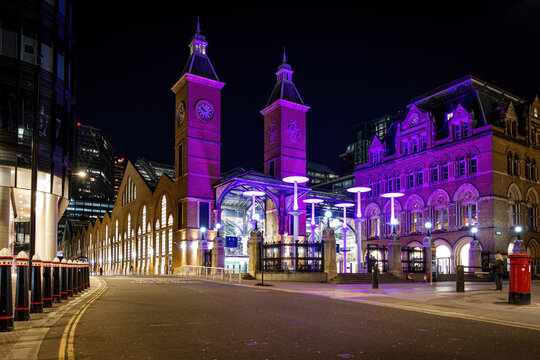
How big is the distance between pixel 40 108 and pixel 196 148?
91.1 ft

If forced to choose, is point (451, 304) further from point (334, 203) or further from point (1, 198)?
point (334, 203)

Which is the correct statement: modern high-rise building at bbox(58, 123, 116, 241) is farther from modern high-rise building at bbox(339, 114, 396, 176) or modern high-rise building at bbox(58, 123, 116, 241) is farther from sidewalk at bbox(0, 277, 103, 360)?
sidewalk at bbox(0, 277, 103, 360)

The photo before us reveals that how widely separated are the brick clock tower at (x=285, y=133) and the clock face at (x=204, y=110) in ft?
33.0

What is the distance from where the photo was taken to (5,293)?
31.2ft

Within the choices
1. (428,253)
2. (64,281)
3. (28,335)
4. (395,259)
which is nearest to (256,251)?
(395,259)

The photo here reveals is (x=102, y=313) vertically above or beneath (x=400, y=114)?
beneath

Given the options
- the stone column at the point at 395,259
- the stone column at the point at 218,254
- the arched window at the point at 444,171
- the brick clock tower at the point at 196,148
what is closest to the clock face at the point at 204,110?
the brick clock tower at the point at 196,148

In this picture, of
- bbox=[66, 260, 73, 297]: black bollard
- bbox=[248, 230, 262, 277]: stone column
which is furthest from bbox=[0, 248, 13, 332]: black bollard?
bbox=[248, 230, 262, 277]: stone column

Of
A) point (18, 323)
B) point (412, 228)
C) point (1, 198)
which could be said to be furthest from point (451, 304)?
point (412, 228)

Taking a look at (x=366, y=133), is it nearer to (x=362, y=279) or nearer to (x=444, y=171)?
(x=444, y=171)

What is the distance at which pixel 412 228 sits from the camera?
51594 millimetres

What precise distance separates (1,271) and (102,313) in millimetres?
3658

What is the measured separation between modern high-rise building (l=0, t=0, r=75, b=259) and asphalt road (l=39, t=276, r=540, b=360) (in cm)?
2063

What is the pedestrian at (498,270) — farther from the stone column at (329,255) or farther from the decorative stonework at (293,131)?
the decorative stonework at (293,131)
